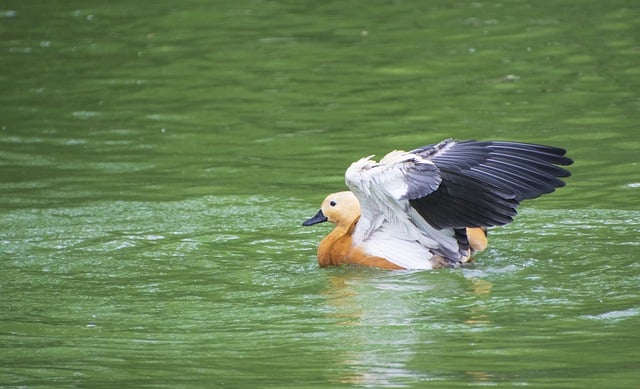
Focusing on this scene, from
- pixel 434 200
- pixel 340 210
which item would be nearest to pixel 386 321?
pixel 434 200

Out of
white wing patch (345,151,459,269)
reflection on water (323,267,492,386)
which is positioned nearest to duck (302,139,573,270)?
white wing patch (345,151,459,269)

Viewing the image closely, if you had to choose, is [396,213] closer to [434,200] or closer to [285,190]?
[434,200]

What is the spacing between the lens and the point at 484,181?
854 cm

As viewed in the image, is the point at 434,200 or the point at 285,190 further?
the point at 285,190

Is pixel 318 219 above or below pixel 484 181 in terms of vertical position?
below

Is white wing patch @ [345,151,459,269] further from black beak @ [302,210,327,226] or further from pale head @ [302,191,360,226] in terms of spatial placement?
black beak @ [302,210,327,226]

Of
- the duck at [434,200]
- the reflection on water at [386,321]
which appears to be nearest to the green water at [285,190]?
the reflection on water at [386,321]

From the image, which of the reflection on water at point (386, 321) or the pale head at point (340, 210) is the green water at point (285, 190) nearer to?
the reflection on water at point (386, 321)

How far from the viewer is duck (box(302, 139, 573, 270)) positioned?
8.34 m

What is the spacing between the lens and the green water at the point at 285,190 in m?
6.71

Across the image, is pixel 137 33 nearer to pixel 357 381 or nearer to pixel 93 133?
pixel 93 133

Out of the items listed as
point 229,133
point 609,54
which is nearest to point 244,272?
point 229,133

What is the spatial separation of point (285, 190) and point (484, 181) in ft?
9.97

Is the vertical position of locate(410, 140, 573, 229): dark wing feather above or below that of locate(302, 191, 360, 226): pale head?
above
